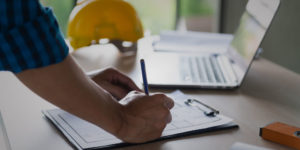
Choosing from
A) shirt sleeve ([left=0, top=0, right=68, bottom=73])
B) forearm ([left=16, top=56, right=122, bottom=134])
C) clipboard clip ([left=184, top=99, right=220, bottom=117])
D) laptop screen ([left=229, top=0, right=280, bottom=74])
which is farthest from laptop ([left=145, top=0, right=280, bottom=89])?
shirt sleeve ([left=0, top=0, right=68, bottom=73])

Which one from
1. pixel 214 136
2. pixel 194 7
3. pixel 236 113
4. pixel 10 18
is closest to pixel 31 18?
pixel 10 18

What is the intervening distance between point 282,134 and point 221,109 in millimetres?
214

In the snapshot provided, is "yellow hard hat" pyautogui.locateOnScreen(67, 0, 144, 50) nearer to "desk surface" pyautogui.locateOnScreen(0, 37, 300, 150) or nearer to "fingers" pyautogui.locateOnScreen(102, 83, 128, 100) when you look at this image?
"desk surface" pyautogui.locateOnScreen(0, 37, 300, 150)

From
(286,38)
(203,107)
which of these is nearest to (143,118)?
(203,107)

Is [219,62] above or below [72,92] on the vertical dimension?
below

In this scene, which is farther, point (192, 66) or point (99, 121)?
point (192, 66)

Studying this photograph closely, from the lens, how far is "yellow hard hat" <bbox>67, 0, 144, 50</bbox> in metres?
1.46

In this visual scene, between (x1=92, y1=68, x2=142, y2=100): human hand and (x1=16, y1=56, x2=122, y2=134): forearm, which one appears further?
(x1=92, y1=68, x2=142, y2=100): human hand

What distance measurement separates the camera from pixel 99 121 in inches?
26.7

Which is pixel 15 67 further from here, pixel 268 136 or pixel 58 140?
pixel 268 136

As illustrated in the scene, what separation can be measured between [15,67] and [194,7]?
4.13 metres

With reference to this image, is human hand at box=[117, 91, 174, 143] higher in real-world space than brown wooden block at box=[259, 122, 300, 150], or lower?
higher

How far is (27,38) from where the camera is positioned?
60cm

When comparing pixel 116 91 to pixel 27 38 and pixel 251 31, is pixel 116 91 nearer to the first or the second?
pixel 27 38
